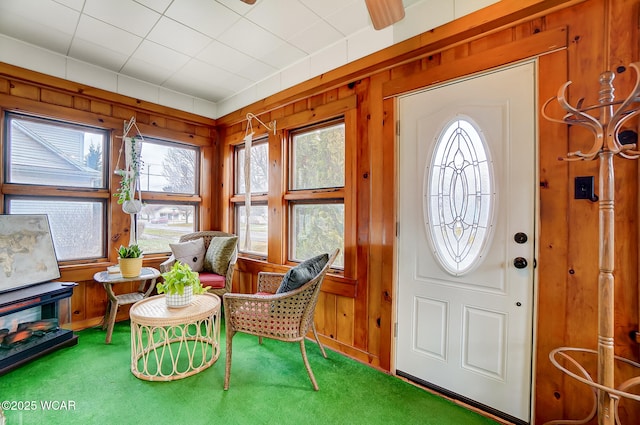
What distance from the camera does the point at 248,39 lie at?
7.98 feet

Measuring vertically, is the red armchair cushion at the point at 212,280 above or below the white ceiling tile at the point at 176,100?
below

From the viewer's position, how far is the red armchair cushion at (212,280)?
120 inches

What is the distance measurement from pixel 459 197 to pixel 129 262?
2.95m

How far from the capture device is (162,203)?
3.59 m

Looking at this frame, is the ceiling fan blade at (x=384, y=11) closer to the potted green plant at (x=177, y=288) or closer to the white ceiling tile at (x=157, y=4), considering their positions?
the white ceiling tile at (x=157, y=4)

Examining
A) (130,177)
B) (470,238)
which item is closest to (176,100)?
(130,177)

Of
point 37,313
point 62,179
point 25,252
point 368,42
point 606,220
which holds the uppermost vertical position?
point 368,42

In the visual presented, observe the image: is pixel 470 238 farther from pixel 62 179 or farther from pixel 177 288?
pixel 62 179

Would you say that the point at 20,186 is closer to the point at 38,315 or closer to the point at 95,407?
the point at 38,315

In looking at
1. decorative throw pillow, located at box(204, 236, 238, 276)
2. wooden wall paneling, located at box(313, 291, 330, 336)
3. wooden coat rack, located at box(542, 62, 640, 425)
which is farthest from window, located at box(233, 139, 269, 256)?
wooden coat rack, located at box(542, 62, 640, 425)

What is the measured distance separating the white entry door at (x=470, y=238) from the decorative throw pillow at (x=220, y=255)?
200 cm

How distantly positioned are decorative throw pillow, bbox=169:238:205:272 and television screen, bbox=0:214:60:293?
1008 millimetres

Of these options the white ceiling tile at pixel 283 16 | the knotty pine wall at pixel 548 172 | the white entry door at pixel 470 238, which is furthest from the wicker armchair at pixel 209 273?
the white ceiling tile at pixel 283 16

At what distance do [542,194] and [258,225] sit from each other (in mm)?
2835
